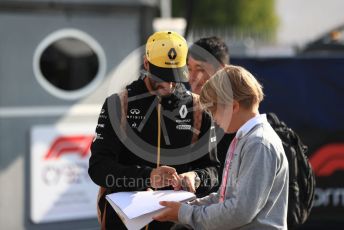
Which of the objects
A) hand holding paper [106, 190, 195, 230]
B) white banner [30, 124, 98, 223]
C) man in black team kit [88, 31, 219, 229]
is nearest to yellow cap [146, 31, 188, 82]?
man in black team kit [88, 31, 219, 229]

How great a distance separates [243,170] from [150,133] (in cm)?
59

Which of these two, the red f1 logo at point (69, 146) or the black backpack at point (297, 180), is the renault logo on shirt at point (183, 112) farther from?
Answer: the red f1 logo at point (69, 146)

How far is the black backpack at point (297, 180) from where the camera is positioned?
354cm

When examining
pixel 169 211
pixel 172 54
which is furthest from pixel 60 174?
pixel 169 211

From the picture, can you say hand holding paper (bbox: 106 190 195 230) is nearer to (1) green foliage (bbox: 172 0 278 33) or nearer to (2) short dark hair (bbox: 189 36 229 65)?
(2) short dark hair (bbox: 189 36 229 65)

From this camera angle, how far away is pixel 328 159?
20.4ft

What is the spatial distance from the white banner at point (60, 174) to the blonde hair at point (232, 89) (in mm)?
3884

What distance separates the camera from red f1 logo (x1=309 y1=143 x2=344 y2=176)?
620 centimetres

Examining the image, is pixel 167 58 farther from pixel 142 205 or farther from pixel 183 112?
pixel 142 205

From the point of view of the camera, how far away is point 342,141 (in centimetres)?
627

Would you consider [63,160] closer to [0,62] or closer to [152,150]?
[0,62]

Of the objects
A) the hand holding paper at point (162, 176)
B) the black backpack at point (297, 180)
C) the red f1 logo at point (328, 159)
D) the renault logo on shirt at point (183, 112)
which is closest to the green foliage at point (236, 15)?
the red f1 logo at point (328, 159)

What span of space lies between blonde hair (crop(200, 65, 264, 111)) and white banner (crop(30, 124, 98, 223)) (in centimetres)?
388

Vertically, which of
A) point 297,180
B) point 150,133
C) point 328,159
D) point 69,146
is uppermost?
point 150,133
